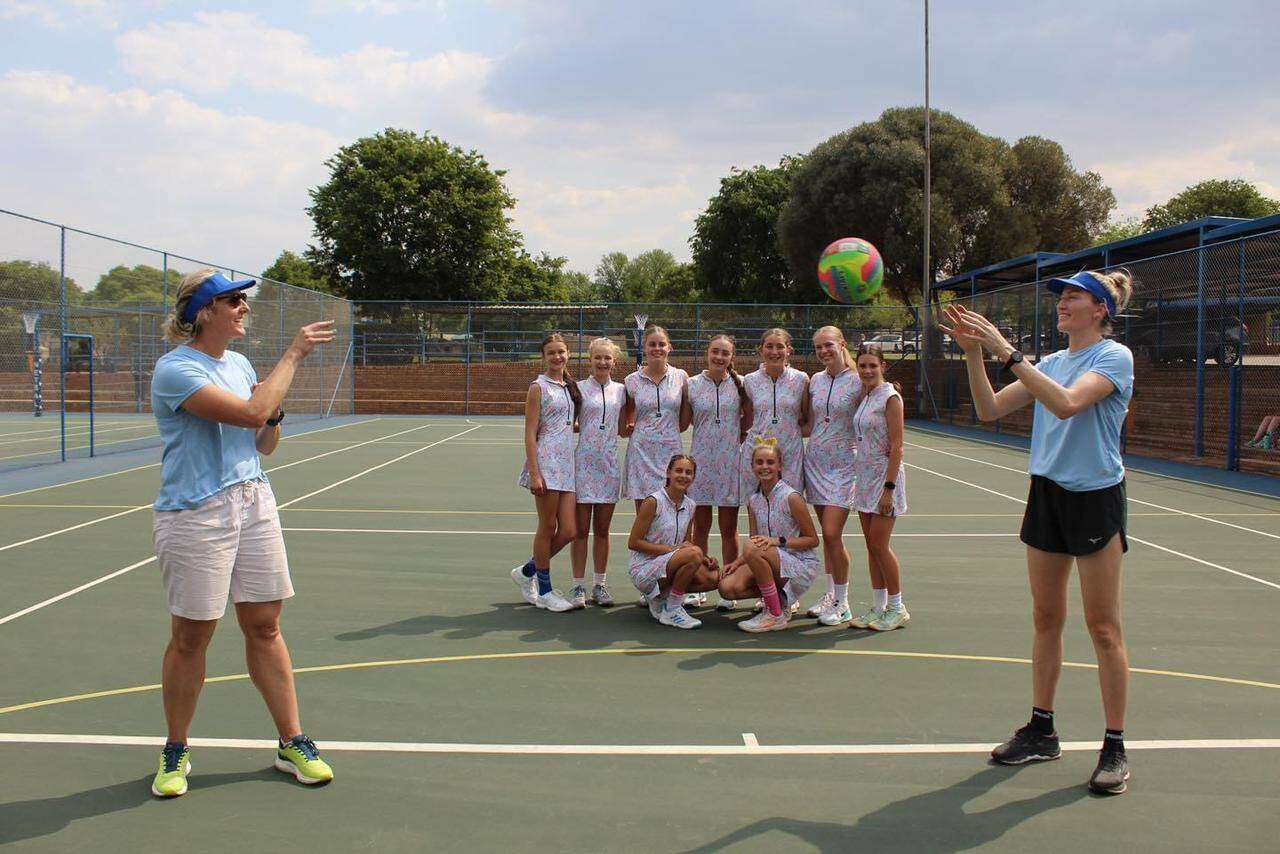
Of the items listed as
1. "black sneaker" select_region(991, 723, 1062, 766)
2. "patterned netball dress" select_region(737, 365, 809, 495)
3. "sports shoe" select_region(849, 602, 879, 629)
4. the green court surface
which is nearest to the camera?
the green court surface

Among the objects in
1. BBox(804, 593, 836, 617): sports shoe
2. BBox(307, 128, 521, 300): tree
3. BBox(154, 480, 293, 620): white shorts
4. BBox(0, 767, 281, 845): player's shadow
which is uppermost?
BBox(307, 128, 521, 300): tree

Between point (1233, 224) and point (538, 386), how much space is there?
15.4 metres

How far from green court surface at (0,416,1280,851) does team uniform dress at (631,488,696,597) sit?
284 millimetres

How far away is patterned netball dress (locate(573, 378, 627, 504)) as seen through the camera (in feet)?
19.4

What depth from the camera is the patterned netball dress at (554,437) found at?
585 cm

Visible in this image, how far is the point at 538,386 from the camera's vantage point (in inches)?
231

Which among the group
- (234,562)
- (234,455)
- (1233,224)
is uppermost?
(1233,224)

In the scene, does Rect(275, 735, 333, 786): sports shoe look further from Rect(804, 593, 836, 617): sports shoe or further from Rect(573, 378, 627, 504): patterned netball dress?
Rect(804, 593, 836, 617): sports shoe

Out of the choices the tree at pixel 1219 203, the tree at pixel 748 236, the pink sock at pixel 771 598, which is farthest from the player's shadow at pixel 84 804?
the tree at pixel 1219 203

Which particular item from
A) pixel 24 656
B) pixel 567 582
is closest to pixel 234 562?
pixel 24 656

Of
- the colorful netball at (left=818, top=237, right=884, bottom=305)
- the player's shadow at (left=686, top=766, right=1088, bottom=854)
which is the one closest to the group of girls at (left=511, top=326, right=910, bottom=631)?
the player's shadow at (left=686, top=766, right=1088, bottom=854)

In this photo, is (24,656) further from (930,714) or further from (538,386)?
(930,714)

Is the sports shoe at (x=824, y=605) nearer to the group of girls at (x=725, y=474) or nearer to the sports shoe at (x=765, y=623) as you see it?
the group of girls at (x=725, y=474)

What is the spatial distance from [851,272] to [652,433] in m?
8.65
